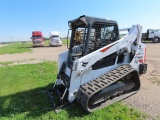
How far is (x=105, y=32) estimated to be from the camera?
5309mm

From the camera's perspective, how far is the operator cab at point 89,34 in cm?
484

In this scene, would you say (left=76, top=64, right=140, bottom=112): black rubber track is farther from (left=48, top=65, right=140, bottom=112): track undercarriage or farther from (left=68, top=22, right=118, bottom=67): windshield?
(left=68, top=22, right=118, bottom=67): windshield

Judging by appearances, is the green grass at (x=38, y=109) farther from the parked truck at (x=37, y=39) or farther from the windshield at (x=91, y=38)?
the parked truck at (x=37, y=39)

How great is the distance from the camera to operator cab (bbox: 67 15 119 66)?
191 inches

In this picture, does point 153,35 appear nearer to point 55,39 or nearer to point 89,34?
point 55,39

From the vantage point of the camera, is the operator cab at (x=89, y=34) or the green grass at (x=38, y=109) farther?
the operator cab at (x=89, y=34)

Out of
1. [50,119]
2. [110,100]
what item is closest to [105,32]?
[110,100]

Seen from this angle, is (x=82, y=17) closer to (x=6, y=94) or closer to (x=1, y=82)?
(x=6, y=94)

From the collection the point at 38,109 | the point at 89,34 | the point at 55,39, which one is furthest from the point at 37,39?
the point at 89,34

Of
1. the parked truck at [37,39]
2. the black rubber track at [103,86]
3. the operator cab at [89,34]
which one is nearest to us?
the black rubber track at [103,86]

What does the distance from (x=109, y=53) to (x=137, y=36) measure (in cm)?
146

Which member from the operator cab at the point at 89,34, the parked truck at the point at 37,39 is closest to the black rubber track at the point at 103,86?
the operator cab at the point at 89,34

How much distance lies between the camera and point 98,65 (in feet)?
16.9

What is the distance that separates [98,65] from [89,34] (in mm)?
927
